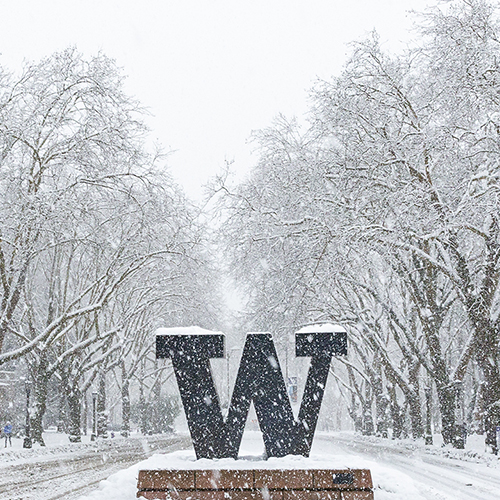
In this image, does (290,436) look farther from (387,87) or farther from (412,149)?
(387,87)

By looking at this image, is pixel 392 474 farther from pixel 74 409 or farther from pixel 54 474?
pixel 74 409

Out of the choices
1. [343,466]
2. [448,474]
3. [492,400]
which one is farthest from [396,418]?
Answer: [343,466]

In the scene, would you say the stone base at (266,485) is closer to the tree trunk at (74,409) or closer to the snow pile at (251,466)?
the snow pile at (251,466)

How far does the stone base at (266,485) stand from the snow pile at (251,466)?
0.12 metres

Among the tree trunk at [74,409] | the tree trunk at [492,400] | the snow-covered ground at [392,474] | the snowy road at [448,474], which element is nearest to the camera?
the snow-covered ground at [392,474]

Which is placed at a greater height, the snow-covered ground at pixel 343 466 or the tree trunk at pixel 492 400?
the tree trunk at pixel 492 400

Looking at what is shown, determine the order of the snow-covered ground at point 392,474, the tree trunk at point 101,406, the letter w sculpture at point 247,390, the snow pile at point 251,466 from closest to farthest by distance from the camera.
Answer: the snow pile at point 251,466 → the snow-covered ground at point 392,474 → the letter w sculpture at point 247,390 → the tree trunk at point 101,406

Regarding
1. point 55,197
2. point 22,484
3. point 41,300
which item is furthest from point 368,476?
point 41,300

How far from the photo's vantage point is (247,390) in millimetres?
11164

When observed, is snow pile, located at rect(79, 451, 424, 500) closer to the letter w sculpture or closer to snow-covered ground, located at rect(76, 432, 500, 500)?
snow-covered ground, located at rect(76, 432, 500, 500)

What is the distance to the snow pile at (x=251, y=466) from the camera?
1034 centimetres

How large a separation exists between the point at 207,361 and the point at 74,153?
10250mm

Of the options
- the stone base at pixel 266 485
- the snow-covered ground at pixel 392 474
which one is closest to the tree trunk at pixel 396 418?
the snow-covered ground at pixel 392 474

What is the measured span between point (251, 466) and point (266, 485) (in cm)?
39
